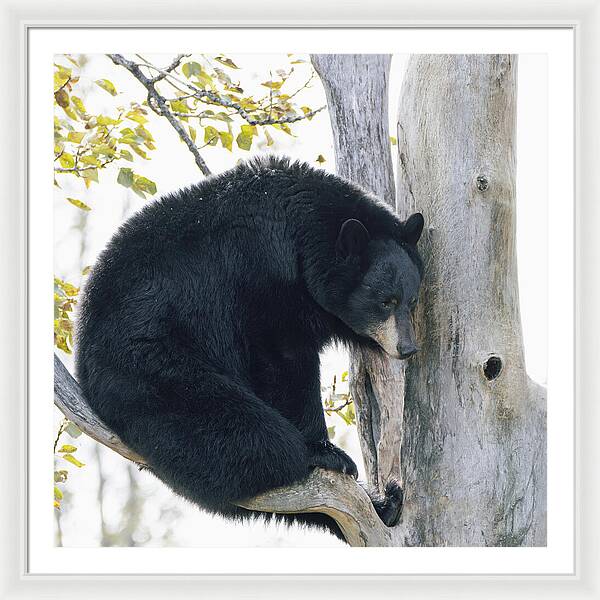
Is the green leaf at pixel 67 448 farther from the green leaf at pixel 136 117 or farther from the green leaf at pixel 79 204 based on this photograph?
the green leaf at pixel 136 117

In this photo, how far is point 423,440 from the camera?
4.46 meters

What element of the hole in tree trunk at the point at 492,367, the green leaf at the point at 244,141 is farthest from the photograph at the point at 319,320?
the green leaf at the point at 244,141

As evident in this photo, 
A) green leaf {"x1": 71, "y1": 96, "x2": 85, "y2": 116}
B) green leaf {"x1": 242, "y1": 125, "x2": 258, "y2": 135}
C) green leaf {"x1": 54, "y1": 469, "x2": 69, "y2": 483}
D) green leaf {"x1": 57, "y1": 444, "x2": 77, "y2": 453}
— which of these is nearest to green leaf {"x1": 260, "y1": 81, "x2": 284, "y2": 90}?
green leaf {"x1": 242, "y1": 125, "x2": 258, "y2": 135}

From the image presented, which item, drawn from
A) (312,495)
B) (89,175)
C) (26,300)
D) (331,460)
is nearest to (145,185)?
(89,175)

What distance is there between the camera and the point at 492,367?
4309 millimetres

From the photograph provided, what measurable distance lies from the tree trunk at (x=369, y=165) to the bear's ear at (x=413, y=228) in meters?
0.57

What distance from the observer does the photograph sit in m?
4.27

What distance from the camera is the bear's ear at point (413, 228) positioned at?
4.46m

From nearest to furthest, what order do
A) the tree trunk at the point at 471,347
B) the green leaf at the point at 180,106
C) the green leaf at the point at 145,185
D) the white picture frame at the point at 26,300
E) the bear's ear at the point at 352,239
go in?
1. the white picture frame at the point at 26,300
2. the tree trunk at the point at 471,347
3. the bear's ear at the point at 352,239
4. the green leaf at the point at 145,185
5. the green leaf at the point at 180,106

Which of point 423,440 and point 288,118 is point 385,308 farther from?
point 288,118

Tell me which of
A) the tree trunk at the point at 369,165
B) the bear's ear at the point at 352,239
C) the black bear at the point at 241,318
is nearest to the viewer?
the black bear at the point at 241,318
